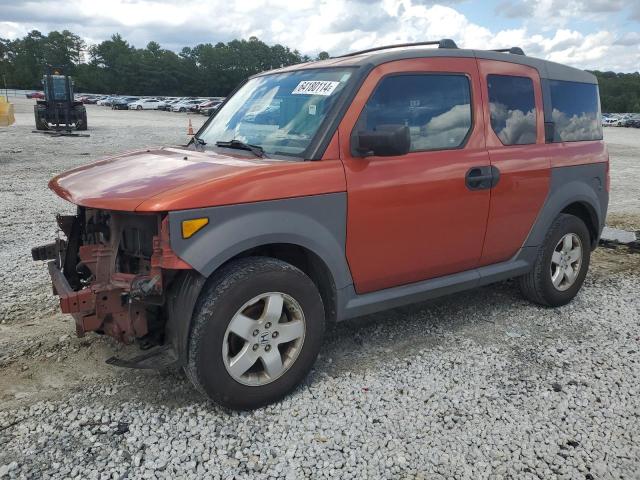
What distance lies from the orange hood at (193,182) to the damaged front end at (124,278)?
0.51ft

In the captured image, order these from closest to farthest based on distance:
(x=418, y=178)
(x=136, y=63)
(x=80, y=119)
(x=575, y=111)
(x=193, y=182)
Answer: (x=193, y=182) → (x=418, y=178) → (x=575, y=111) → (x=80, y=119) → (x=136, y=63)

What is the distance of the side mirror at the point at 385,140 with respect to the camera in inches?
126

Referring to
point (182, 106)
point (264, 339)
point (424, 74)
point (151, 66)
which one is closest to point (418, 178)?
point (424, 74)

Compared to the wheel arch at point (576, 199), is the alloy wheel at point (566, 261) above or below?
below

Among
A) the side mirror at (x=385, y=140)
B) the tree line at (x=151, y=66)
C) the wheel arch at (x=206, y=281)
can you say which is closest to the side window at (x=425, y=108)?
the side mirror at (x=385, y=140)

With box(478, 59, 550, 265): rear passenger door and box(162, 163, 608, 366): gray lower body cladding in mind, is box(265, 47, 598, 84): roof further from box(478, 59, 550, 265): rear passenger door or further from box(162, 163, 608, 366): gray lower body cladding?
box(162, 163, 608, 366): gray lower body cladding

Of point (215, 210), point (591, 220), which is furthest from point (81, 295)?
point (591, 220)

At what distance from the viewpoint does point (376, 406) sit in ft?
10.7

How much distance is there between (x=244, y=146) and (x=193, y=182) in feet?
2.84

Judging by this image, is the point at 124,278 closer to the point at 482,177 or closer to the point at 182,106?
the point at 482,177

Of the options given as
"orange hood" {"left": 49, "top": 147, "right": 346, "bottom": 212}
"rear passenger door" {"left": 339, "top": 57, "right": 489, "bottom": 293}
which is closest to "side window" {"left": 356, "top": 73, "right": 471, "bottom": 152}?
"rear passenger door" {"left": 339, "top": 57, "right": 489, "bottom": 293}

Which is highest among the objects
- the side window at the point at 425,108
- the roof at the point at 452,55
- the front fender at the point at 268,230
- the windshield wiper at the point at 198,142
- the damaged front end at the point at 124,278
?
the roof at the point at 452,55

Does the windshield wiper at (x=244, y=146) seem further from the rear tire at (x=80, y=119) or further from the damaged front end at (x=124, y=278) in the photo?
the rear tire at (x=80, y=119)

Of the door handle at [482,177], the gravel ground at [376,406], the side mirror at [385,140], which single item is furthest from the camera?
the door handle at [482,177]
